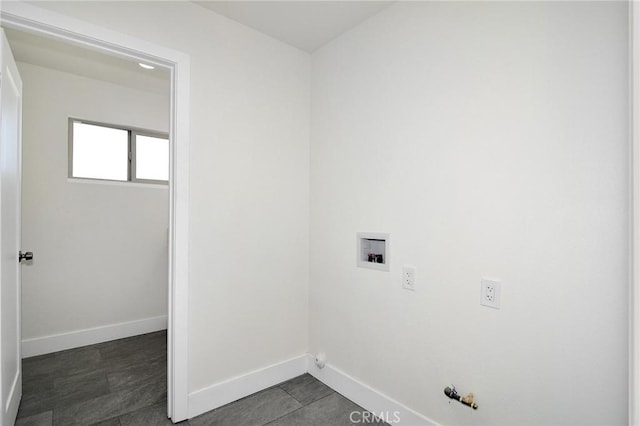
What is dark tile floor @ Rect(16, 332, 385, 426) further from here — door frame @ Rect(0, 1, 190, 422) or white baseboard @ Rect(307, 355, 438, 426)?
door frame @ Rect(0, 1, 190, 422)

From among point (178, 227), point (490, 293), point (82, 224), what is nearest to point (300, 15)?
point (178, 227)

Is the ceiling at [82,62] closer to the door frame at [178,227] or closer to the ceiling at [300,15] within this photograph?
the door frame at [178,227]

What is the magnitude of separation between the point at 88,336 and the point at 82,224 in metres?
1.02

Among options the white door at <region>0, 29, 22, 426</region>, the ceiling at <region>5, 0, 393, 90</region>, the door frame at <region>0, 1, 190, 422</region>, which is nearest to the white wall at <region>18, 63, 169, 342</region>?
the ceiling at <region>5, 0, 393, 90</region>

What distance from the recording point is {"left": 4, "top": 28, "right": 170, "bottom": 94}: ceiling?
251cm

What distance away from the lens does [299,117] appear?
2.54 meters

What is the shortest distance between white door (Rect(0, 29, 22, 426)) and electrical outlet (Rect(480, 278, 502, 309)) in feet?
7.35

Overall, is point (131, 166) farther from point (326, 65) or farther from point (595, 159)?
point (595, 159)

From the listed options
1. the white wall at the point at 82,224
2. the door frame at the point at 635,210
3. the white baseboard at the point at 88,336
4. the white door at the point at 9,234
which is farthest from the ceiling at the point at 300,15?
the white baseboard at the point at 88,336

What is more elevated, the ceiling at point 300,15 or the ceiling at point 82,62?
the ceiling at point 82,62

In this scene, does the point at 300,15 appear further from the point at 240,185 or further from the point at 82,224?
the point at 82,224

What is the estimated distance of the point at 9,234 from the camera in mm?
1826

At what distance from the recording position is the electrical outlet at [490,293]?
154cm

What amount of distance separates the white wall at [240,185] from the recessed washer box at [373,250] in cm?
54
